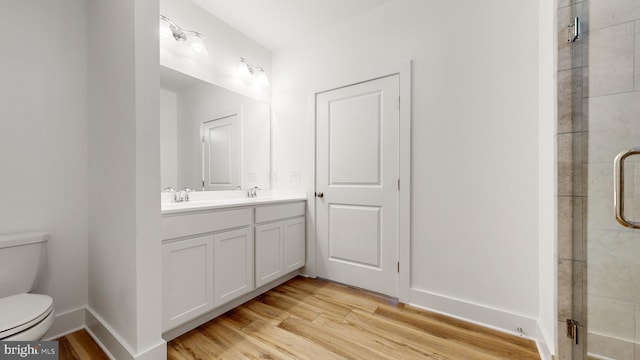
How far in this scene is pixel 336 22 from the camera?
2355 millimetres

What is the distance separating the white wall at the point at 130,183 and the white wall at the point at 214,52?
1.80 ft

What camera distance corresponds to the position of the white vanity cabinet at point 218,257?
1.45 meters

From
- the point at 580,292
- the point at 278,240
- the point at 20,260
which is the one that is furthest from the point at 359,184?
the point at 20,260

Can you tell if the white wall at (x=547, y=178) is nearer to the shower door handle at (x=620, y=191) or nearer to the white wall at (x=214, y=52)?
the shower door handle at (x=620, y=191)

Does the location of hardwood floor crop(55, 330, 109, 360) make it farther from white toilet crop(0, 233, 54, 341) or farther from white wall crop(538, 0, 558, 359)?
white wall crop(538, 0, 558, 359)

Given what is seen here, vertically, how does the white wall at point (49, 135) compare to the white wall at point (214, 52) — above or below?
below

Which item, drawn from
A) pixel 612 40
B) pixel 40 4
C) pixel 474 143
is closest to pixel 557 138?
pixel 612 40

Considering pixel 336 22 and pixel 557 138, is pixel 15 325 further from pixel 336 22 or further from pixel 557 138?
pixel 336 22

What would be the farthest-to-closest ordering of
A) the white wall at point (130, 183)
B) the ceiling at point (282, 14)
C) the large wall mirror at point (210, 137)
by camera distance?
the ceiling at point (282, 14), the large wall mirror at point (210, 137), the white wall at point (130, 183)

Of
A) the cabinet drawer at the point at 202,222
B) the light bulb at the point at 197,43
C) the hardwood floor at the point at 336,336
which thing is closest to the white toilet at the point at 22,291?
the hardwood floor at the point at 336,336

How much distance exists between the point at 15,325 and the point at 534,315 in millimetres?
2680

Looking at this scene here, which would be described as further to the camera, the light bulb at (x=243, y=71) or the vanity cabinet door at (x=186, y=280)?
the light bulb at (x=243, y=71)

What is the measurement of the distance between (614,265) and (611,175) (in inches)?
15.5

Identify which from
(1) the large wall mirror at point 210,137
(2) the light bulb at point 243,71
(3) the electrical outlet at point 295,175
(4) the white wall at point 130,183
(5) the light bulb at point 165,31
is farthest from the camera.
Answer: (3) the electrical outlet at point 295,175
